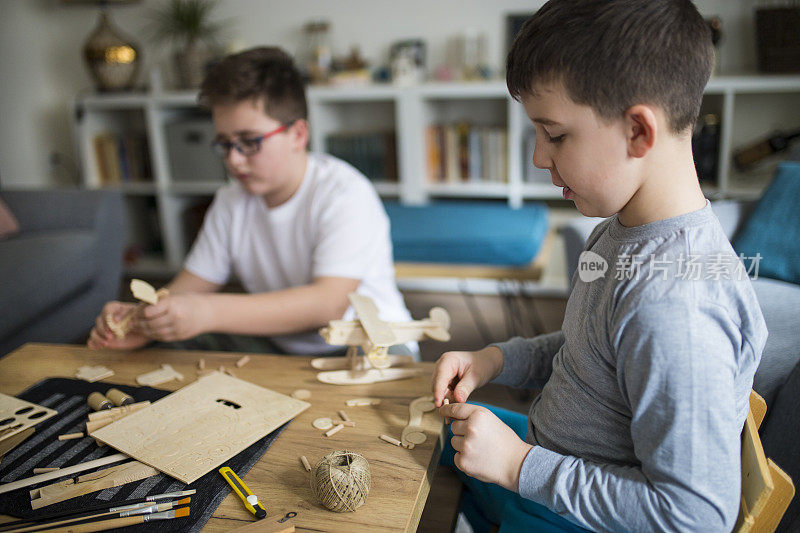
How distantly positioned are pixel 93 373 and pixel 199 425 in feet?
1.11

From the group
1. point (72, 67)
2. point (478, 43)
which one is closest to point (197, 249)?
point (478, 43)

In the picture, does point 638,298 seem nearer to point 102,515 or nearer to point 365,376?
point 365,376

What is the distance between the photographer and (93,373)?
1154 millimetres

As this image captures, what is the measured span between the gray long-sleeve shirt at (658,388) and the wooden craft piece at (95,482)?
49 cm

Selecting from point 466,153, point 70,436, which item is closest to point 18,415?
point 70,436

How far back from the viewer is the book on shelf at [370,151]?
3.38 meters

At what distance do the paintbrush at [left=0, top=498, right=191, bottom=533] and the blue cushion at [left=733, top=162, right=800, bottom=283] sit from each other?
1.75 m

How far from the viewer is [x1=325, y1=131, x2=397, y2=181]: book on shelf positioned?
11.1 feet

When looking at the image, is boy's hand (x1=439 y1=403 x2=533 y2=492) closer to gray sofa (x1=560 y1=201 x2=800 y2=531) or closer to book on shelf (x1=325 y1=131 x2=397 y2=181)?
gray sofa (x1=560 y1=201 x2=800 y2=531)

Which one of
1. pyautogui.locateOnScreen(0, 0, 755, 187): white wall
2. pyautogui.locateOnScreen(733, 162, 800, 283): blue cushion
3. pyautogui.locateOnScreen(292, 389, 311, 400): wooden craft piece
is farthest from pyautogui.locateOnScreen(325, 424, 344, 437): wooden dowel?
pyautogui.locateOnScreen(0, 0, 755, 187): white wall

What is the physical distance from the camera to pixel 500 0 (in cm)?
321

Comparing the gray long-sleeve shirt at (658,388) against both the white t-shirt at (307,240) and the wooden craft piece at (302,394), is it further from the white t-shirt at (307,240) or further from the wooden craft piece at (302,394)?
the white t-shirt at (307,240)

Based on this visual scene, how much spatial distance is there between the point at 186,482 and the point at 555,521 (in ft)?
1.61

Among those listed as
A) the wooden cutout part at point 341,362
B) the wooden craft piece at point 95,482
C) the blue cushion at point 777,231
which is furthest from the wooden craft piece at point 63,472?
the blue cushion at point 777,231
